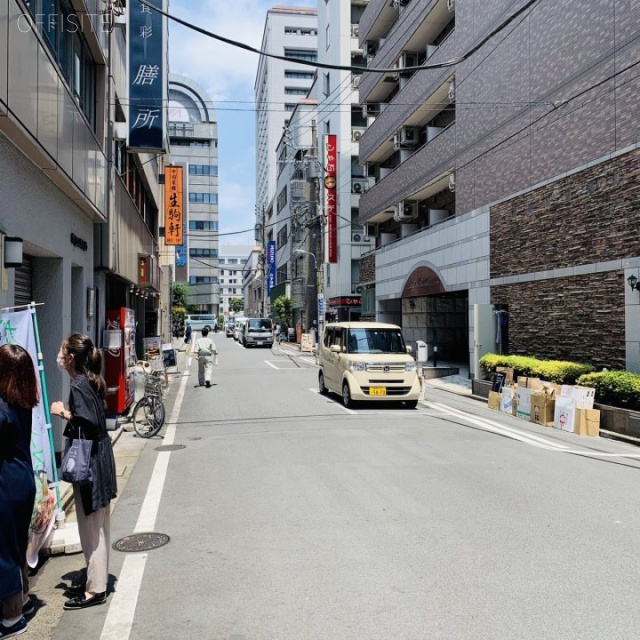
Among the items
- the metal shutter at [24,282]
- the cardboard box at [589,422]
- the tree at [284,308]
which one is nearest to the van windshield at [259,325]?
the tree at [284,308]

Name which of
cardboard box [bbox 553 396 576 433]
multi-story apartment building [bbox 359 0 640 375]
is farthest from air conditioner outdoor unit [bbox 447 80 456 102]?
cardboard box [bbox 553 396 576 433]

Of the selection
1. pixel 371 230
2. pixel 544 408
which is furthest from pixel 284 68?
pixel 544 408

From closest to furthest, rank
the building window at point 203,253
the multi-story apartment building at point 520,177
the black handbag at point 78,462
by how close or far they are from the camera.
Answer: the black handbag at point 78,462 → the multi-story apartment building at point 520,177 → the building window at point 203,253

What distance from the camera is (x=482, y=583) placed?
4.31 m

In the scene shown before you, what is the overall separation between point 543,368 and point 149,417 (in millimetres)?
9299

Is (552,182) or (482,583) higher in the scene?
(552,182)

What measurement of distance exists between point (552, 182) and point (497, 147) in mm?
3741

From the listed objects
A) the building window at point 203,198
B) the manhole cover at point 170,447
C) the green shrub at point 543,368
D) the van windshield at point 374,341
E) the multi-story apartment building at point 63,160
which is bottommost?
the manhole cover at point 170,447

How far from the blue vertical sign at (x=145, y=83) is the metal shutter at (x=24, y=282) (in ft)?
20.8

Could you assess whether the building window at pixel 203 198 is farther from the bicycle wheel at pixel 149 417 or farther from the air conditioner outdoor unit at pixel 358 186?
the bicycle wheel at pixel 149 417

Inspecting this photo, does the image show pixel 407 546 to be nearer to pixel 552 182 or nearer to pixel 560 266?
pixel 560 266

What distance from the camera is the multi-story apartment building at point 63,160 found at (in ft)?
20.9

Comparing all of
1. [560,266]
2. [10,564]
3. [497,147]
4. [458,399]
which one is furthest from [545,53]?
[10,564]

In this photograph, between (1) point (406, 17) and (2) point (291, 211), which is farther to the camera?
(2) point (291, 211)
